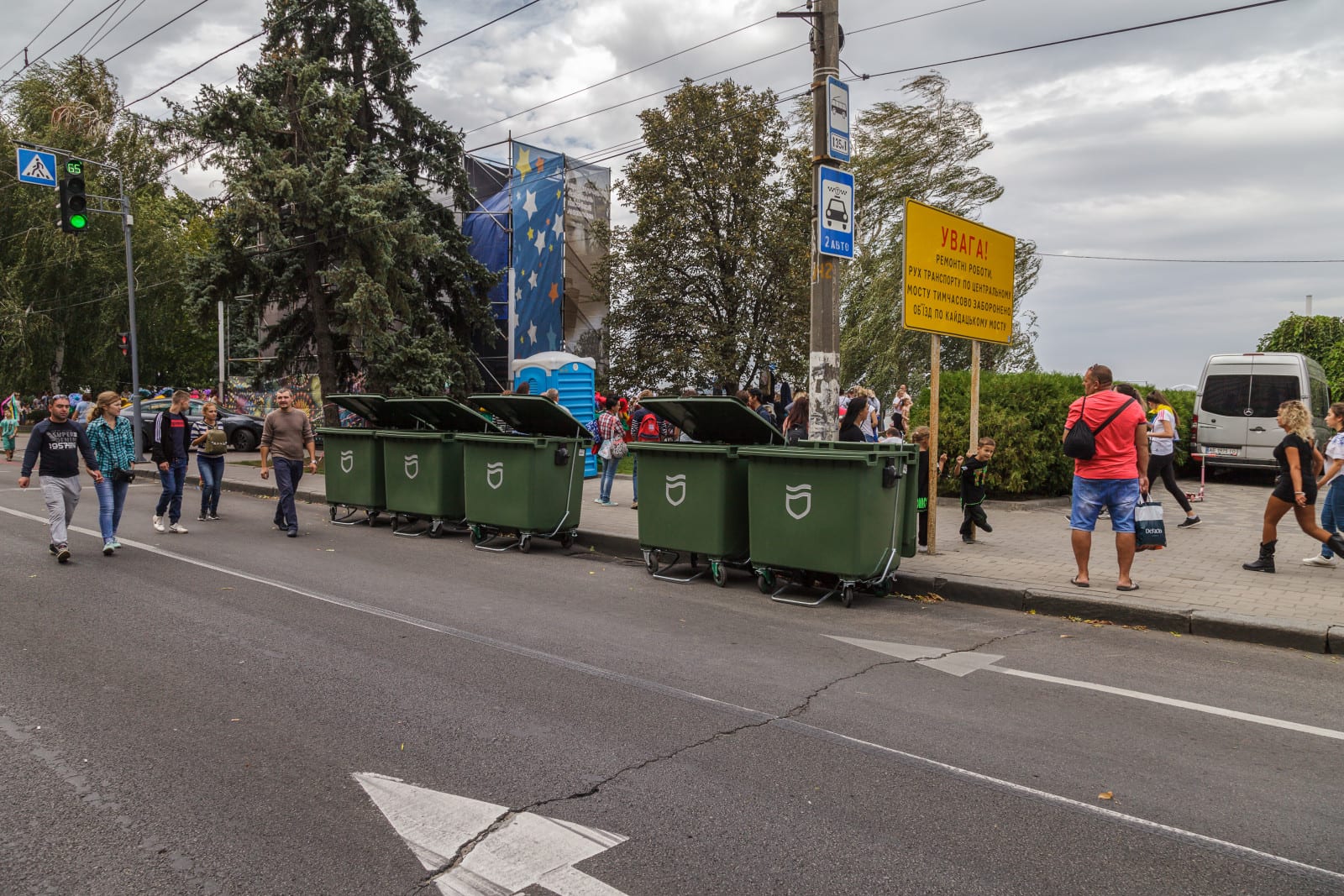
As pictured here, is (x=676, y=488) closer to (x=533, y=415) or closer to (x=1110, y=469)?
(x=533, y=415)

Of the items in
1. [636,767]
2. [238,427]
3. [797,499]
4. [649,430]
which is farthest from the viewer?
[238,427]

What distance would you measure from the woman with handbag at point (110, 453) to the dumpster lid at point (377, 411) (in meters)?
2.98

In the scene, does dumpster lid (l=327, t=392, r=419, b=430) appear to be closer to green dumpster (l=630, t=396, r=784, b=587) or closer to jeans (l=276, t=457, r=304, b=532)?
jeans (l=276, t=457, r=304, b=532)

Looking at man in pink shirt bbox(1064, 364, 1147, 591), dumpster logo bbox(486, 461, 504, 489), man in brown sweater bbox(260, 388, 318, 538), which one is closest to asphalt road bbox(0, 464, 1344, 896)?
man in pink shirt bbox(1064, 364, 1147, 591)

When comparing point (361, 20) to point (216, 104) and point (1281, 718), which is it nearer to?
point (216, 104)

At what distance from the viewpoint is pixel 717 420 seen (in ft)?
28.7

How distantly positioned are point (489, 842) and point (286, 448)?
31.3 ft

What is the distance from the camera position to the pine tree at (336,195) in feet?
70.3

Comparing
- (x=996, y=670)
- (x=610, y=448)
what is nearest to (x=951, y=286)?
(x=996, y=670)

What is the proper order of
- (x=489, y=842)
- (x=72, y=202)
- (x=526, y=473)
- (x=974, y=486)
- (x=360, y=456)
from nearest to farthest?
(x=489, y=842) → (x=974, y=486) → (x=526, y=473) → (x=360, y=456) → (x=72, y=202)

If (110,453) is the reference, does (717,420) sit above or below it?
above

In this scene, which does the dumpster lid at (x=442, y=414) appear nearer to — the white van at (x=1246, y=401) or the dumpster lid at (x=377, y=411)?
the dumpster lid at (x=377, y=411)

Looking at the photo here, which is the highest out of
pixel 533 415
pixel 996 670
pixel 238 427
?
pixel 533 415

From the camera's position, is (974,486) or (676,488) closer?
(676,488)
